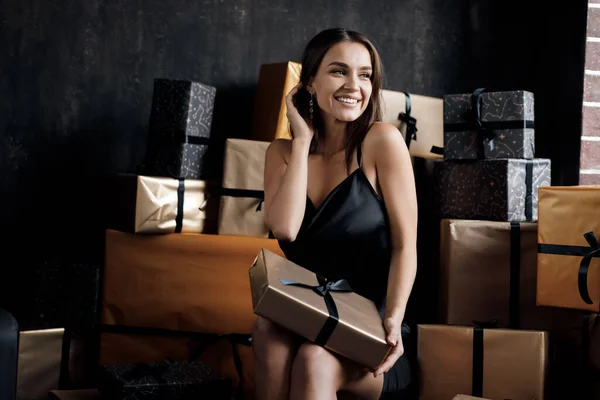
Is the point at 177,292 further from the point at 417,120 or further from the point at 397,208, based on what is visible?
the point at 417,120

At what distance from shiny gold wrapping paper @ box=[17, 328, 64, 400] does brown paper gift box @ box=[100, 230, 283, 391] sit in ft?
Answer: 0.53

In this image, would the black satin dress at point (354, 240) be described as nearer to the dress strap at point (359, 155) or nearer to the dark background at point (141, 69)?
the dress strap at point (359, 155)

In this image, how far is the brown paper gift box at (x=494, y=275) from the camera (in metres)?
2.40

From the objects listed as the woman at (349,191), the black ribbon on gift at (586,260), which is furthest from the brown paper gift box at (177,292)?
the black ribbon on gift at (586,260)

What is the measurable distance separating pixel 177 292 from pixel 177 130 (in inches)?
23.3

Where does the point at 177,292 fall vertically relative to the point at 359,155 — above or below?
below

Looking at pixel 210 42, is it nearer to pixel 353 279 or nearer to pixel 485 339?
pixel 353 279

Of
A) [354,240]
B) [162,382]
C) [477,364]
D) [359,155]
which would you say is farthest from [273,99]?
[477,364]

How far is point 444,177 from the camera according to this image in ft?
8.61

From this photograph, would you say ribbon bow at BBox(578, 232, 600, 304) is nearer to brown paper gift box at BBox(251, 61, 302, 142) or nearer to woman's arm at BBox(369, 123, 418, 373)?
woman's arm at BBox(369, 123, 418, 373)

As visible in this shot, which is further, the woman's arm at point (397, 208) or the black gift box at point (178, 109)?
the black gift box at point (178, 109)

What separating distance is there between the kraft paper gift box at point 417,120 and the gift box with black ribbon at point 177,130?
2.38 ft

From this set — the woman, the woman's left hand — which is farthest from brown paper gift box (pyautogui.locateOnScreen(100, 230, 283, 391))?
the woman's left hand

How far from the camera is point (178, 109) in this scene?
8.58 ft
